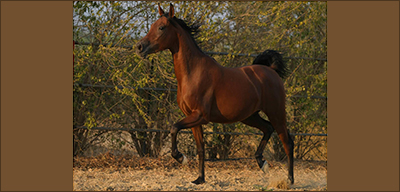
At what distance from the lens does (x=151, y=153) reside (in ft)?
24.7

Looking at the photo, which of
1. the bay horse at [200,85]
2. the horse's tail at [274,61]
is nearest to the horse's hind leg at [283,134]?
the bay horse at [200,85]

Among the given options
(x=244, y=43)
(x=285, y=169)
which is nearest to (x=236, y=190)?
(x=285, y=169)

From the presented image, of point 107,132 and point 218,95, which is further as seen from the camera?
point 107,132

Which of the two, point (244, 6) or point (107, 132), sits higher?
point (244, 6)

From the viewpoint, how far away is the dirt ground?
5.40 metres

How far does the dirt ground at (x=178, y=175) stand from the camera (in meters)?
5.40

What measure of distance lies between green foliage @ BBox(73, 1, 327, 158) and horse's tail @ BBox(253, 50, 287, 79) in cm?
83

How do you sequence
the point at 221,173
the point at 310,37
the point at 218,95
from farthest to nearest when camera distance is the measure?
the point at 310,37 < the point at 221,173 < the point at 218,95

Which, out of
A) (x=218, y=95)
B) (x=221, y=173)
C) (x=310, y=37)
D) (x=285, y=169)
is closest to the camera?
(x=218, y=95)

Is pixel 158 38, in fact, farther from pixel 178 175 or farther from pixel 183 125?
pixel 178 175

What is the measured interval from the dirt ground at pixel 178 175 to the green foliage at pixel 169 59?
0.51 meters

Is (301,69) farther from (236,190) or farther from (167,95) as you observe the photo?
(236,190)

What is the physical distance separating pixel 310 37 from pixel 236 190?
3.66 metres

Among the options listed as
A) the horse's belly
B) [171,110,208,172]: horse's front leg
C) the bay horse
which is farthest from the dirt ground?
the horse's belly
